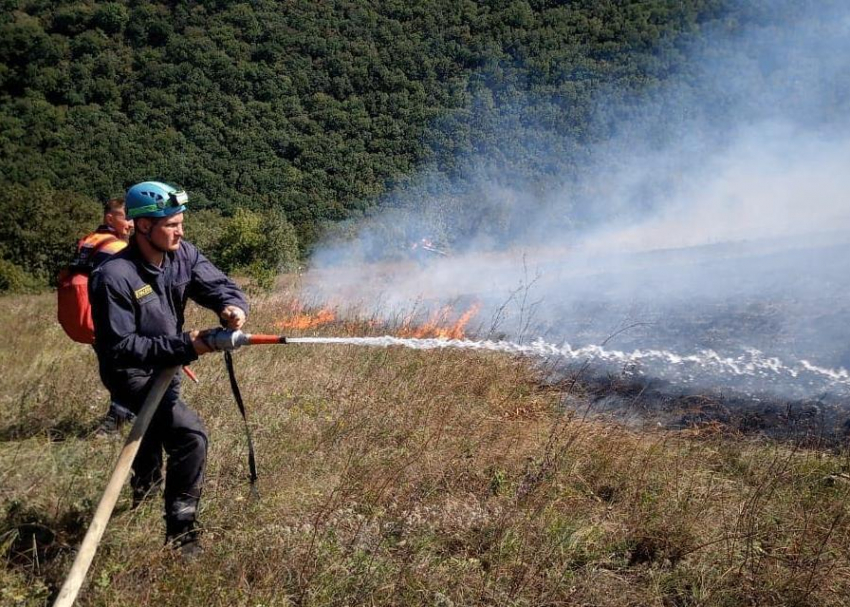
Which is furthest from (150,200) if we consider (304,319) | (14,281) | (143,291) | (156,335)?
(14,281)

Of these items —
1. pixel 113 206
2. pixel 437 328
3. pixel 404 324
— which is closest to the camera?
pixel 113 206

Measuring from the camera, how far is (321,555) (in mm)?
2715

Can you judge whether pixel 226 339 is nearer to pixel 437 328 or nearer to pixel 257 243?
pixel 437 328

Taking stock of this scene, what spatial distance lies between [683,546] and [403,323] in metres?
6.24

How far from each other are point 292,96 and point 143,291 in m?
59.9

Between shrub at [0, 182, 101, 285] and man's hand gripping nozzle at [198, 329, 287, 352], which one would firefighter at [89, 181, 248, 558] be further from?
shrub at [0, 182, 101, 285]

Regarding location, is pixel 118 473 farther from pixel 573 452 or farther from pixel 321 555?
pixel 573 452

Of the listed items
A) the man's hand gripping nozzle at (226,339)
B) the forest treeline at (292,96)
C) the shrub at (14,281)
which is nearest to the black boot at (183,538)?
the man's hand gripping nozzle at (226,339)

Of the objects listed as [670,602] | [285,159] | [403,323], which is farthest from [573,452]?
[285,159]

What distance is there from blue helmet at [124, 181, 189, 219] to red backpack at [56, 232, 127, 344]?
4.96ft

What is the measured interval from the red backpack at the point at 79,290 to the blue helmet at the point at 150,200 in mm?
1513

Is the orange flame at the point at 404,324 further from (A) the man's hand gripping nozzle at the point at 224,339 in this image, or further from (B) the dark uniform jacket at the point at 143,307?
(A) the man's hand gripping nozzle at the point at 224,339

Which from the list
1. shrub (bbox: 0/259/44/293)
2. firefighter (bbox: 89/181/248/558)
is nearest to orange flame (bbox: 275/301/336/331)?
firefighter (bbox: 89/181/248/558)

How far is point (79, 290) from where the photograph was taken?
13.2 ft
